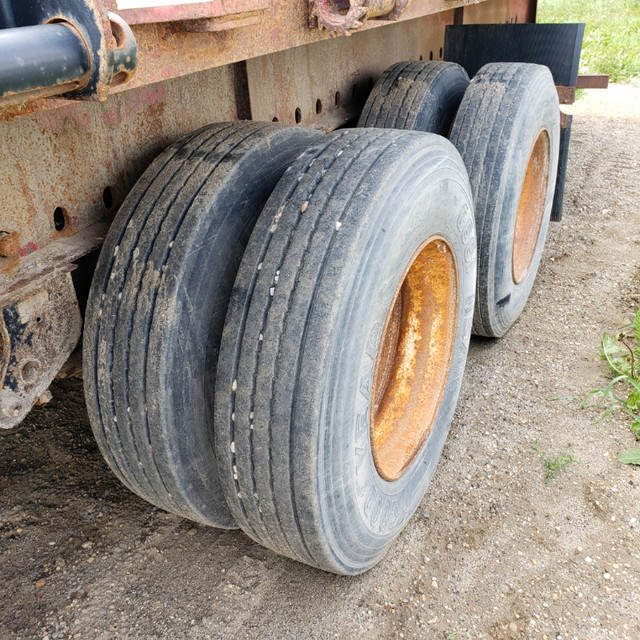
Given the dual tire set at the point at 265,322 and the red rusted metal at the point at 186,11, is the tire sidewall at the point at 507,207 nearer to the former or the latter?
the dual tire set at the point at 265,322

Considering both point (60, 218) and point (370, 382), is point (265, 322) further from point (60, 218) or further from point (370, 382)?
point (60, 218)

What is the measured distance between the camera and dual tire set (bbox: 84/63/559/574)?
157cm

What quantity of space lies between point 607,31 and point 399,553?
1170 cm

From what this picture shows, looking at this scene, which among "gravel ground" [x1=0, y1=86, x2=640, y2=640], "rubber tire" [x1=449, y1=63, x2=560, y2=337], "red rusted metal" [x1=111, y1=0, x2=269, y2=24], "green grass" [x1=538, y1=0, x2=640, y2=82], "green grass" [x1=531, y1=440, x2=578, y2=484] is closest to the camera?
"red rusted metal" [x1=111, y1=0, x2=269, y2=24]

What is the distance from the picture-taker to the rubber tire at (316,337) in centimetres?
155

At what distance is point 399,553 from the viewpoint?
2.30 m

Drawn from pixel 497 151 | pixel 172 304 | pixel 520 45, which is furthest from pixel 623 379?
pixel 520 45

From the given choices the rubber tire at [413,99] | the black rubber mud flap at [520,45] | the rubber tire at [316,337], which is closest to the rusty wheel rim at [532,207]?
the rubber tire at [413,99]

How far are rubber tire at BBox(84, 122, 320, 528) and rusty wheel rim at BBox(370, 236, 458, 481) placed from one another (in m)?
0.71

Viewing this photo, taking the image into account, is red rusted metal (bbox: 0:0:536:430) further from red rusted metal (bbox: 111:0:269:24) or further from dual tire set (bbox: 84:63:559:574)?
dual tire set (bbox: 84:63:559:574)

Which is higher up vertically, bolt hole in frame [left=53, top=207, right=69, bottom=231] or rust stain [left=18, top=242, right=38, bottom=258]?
bolt hole in frame [left=53, top=207, right=69, bottom=231]

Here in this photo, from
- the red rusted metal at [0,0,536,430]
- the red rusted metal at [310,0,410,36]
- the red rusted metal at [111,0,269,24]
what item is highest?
the red rusted metal at [111,0,269,24]

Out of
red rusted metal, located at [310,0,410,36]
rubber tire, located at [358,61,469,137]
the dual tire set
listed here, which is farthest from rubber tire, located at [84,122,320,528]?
rubber tire, located at [358,61,469,137]

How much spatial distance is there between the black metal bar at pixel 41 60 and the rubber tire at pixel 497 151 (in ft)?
6.68
